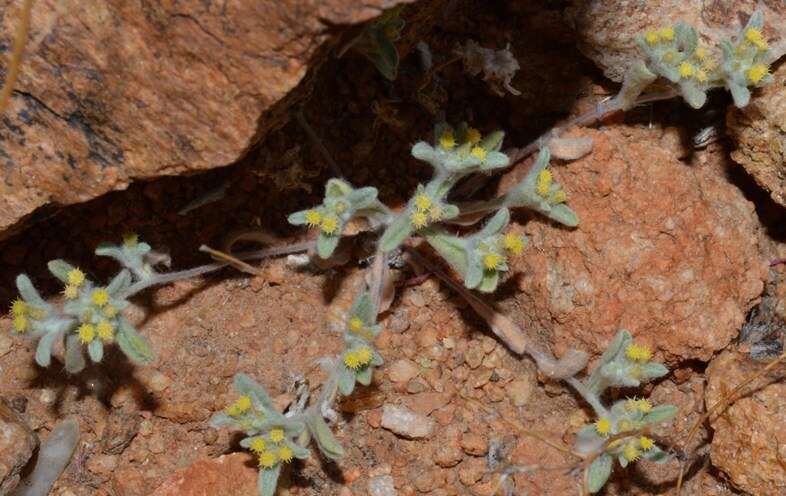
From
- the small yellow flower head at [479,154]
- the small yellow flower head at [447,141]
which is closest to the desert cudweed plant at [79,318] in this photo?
the small yellow flower head at [447,141]

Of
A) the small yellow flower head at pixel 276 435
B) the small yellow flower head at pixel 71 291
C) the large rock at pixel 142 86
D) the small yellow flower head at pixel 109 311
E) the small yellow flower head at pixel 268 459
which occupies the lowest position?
the small yellow flower head at pixel 268 459

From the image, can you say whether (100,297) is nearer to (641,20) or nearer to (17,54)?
(17,54)

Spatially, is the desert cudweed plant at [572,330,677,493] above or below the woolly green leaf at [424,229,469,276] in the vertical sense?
below

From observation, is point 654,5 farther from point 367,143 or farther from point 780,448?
point 780,448

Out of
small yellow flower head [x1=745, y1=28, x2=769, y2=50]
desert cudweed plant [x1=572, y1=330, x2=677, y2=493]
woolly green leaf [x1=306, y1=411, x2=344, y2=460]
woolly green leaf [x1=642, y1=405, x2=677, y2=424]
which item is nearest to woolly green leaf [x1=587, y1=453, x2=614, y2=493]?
desert cudweed plant [x1=572, y1=330, x2=677, y2=493]

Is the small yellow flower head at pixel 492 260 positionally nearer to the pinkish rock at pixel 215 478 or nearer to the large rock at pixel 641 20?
the large rock at pixel 641 20

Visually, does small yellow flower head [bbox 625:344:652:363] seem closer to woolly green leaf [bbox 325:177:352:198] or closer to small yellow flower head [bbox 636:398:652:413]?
small yellow flower head [bbox 636:398:652:413]
